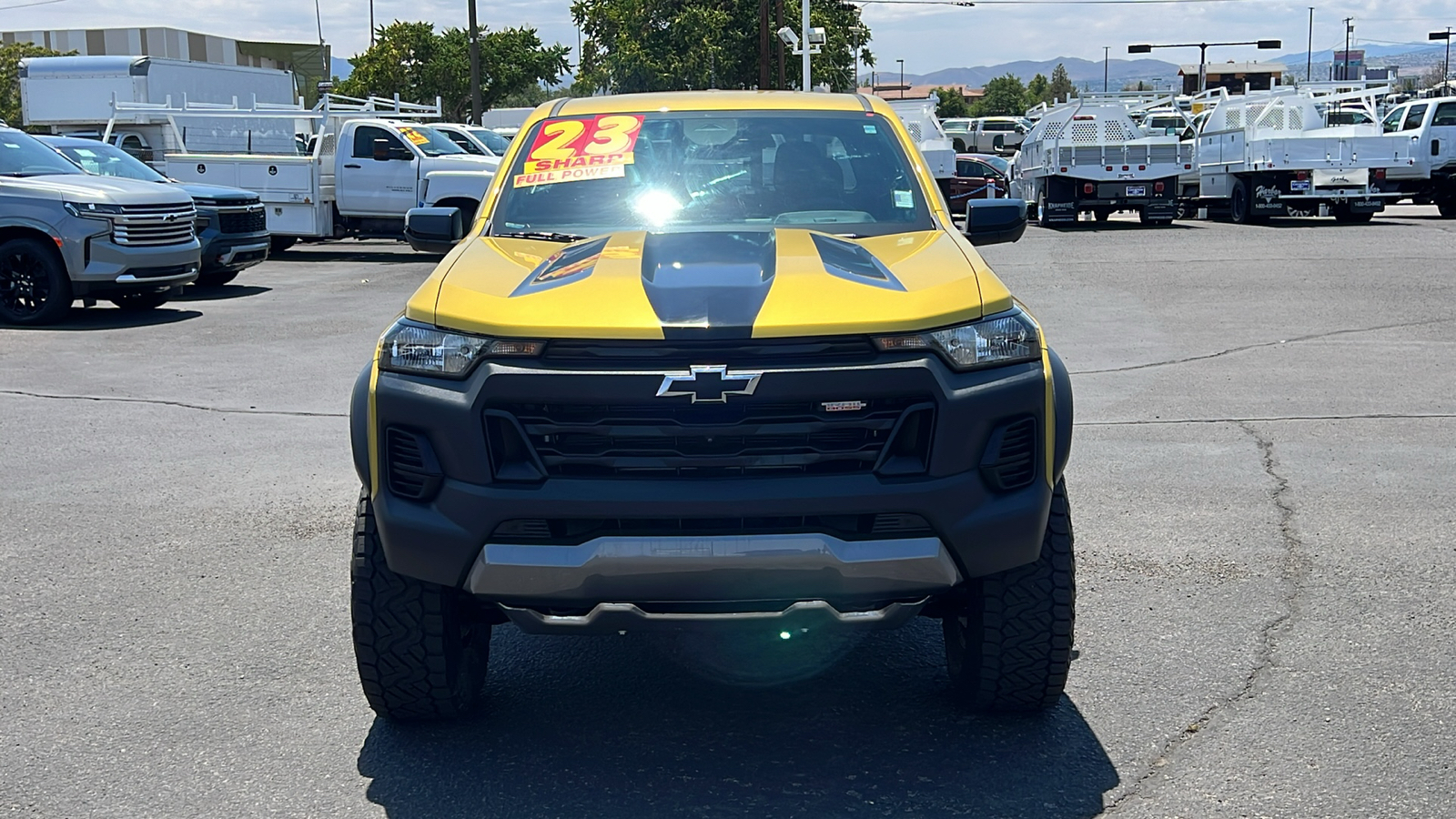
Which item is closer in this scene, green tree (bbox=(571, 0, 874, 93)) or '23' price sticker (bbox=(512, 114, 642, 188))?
'23' price sticker (bbox=(512, 114, 642, 188))

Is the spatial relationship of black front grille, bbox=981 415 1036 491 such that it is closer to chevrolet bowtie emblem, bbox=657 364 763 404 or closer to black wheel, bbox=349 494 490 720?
chevrolet bowtie emblem, bbox=657 364 763 404

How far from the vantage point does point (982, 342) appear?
361 cm

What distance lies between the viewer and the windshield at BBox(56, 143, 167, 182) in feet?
51.7

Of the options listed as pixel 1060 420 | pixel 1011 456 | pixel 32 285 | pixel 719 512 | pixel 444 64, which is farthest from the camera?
pixel 444 64

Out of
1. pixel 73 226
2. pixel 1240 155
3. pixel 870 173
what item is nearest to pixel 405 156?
pixel 73 226

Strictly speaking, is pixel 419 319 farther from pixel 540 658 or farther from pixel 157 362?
pixel 157 362

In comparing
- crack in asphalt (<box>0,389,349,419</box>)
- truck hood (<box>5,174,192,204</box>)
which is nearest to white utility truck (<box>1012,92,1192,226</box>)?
truck hood (<box>5,174,192,204</box>)

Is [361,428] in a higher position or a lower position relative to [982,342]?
lower

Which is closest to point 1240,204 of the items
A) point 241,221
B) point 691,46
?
point 241,221

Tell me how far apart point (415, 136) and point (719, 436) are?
18934mm

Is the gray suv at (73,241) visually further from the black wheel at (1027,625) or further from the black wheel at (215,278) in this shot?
the black wheel at (1027,625)

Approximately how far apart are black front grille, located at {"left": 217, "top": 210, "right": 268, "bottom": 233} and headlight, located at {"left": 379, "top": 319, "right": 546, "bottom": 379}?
1381 centimetres

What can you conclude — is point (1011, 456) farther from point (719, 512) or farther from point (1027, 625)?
point (719, 512)

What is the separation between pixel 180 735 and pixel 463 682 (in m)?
0.79
